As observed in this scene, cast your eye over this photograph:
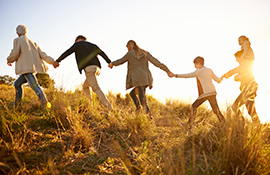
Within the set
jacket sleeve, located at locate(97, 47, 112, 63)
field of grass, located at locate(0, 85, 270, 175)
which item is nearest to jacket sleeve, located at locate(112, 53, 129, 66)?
jacket sleeve, located at locate(97, 47, 112, 63)

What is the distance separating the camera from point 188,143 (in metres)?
3.37

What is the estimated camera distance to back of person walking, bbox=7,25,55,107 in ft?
15.6

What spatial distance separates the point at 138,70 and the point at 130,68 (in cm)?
26

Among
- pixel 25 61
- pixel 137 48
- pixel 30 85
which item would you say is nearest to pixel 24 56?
pixel 25 61

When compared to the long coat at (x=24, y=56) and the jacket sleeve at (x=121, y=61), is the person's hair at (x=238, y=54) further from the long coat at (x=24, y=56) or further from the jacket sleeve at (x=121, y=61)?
the long coat at (x=24, y=56)

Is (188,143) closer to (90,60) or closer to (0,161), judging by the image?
(0,161)

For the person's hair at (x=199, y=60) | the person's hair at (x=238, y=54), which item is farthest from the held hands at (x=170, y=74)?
the person's hair at (x=238, y=54)

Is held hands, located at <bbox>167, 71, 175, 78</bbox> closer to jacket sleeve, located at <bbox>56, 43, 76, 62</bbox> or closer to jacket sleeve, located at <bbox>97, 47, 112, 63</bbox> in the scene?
jacket sleeve, located at <bbox>97, 47, 112, 63</bbox>

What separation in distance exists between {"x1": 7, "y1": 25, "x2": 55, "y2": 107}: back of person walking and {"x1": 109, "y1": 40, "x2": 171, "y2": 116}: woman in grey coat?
6.31ft

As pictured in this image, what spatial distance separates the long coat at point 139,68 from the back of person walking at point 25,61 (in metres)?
1.94

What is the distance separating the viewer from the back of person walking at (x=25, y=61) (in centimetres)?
476

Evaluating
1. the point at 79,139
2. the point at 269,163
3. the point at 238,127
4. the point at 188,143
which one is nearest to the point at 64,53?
the point at 79,139

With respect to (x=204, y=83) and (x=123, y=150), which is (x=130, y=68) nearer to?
(x=204, y=83)

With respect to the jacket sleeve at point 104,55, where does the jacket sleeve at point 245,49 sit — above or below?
below
